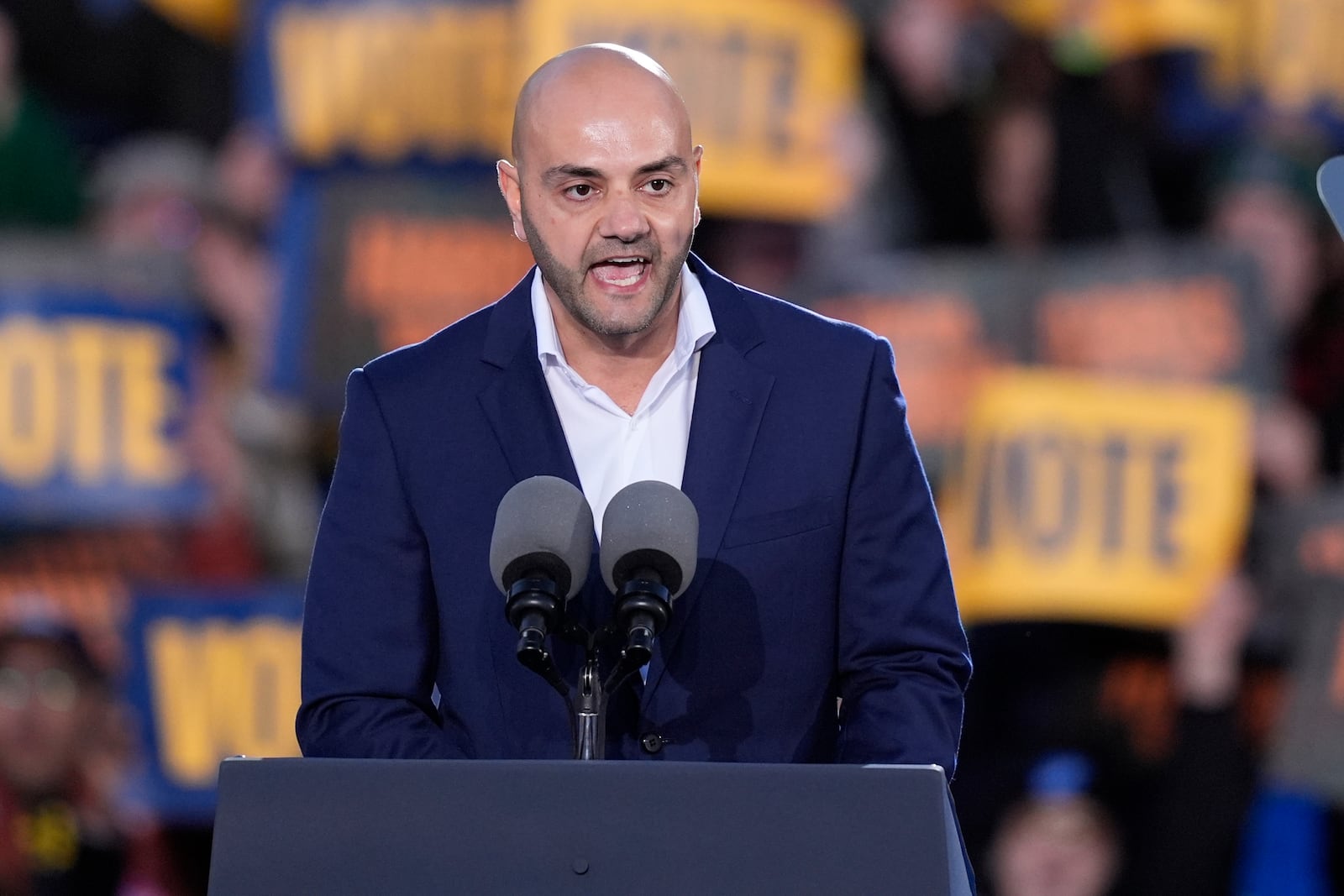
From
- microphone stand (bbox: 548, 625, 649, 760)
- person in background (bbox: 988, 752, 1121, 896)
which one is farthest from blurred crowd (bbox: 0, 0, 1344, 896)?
microphone stand (bbox: 548, 625, 649, 760)

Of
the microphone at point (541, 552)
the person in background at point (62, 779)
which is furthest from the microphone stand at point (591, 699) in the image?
the person in background at point (62, 779)

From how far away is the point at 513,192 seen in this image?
2.37 meters

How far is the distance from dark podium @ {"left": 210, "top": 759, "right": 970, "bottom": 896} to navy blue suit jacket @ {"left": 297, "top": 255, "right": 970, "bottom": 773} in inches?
15.0

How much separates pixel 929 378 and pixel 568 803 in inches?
151

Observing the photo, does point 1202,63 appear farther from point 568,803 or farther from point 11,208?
point 568,803

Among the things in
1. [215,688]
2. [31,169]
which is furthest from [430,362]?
[31,169]

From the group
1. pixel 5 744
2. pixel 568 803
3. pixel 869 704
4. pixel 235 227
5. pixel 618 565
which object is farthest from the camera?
pixel 235 227

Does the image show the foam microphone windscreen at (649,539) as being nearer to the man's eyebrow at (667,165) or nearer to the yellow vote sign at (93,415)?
the man's eyebrow at (667,165)

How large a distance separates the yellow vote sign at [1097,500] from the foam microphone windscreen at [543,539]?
3.36 metres

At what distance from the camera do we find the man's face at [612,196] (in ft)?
7.16

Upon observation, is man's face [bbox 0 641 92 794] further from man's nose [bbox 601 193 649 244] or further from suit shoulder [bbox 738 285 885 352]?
man's nose [bbox 601 193 649 244]

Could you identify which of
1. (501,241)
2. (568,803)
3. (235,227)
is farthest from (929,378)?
(568,803)

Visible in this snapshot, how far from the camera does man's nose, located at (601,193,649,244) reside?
2.18 metres

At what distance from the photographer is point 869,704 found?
2197 mm
